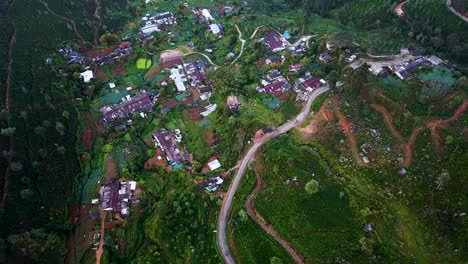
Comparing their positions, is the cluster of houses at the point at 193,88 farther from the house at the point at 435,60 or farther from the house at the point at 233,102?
the house at the point at 435,60

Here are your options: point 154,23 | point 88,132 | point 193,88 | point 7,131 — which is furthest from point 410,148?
point 154,23

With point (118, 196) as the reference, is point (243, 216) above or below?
above

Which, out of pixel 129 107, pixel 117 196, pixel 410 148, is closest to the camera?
pixel 410 148

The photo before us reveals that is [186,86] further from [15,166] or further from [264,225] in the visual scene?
A: [264,225]

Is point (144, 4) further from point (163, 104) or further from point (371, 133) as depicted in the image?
point (371, 133)

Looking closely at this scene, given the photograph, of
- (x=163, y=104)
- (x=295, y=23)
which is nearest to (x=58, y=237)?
(x=163, y=104)

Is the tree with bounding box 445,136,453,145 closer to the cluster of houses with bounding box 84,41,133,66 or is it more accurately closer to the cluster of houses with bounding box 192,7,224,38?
the cluster of houses with bounding box 192,7,224,38
